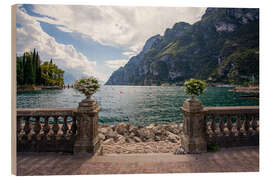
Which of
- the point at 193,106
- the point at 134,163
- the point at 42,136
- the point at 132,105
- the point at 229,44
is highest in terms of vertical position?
the point at 229,44

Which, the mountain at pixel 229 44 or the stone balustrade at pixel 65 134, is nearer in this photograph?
the stone balustrade at pixel 65 134

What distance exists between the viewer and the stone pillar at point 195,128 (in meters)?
2.69

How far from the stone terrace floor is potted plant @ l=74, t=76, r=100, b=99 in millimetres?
1198

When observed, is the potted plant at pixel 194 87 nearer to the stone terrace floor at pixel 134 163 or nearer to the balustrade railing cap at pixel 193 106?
the balustrade railing cap at pixel 193 106

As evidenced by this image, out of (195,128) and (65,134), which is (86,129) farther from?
(195,128)

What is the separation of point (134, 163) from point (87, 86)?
168 cm

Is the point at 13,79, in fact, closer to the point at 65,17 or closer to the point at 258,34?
the point at 65,17

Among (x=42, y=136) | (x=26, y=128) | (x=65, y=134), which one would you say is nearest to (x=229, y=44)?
(x=65, y=134)

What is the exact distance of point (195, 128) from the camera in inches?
107

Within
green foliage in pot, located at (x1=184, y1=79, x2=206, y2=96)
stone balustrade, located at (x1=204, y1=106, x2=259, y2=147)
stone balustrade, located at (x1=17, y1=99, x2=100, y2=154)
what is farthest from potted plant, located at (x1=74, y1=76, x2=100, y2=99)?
stone balustrade, located at (x1=204, y1=106, x2=259, y2=147)

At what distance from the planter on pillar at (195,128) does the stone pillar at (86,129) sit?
183cm

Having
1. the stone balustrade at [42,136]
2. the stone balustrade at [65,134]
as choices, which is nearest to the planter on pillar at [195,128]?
the stone balustrade at [65,134]

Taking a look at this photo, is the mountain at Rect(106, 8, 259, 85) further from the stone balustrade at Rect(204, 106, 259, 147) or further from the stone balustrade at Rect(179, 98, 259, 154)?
the stone balustrade at Rect(179, 98, 259, 154)

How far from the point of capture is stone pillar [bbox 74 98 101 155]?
8.48 feet
